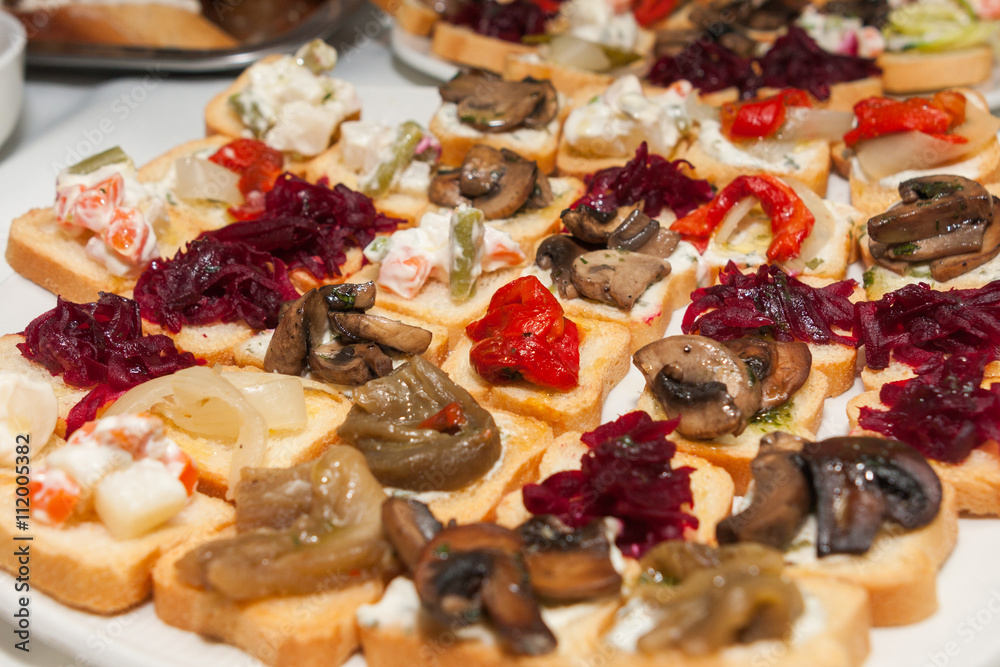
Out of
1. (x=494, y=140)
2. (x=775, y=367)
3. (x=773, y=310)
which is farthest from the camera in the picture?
(x=494, y=140)

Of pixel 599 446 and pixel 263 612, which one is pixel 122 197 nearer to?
pixel 263 612

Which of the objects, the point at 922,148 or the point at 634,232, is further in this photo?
the point at 922,148

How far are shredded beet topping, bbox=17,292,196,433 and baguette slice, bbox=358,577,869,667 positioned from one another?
1525mm

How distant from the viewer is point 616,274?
13.0ft

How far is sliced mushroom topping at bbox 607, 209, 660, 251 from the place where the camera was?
4.14 m

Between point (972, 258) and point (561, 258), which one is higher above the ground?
point (972, 258)

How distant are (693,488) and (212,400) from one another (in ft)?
5.67

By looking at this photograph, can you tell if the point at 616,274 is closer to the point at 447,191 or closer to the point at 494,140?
the point at 447,191

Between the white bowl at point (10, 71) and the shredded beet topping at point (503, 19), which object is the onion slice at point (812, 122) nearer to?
the shredded beet topping at point (503, 19)

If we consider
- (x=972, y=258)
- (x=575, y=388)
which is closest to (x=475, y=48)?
(x=575, y=388)

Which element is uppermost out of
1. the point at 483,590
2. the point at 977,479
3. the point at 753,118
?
the point at 753,118

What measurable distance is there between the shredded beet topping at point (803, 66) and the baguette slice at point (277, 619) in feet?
14.5

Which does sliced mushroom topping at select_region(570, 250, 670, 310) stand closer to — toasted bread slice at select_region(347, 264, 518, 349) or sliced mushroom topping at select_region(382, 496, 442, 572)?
toasted bread slice at select_region(347, 264, 518, 349)

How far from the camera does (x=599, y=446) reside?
290 centimetres
